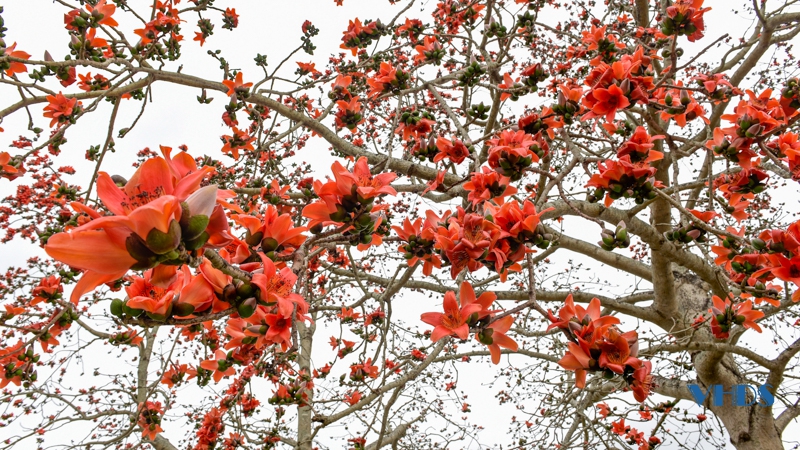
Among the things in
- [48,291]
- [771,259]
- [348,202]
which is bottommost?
[771,259]

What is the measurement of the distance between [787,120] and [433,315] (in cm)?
143

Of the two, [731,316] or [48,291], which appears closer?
[731,316]

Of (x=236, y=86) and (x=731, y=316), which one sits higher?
(x=236, y=86)

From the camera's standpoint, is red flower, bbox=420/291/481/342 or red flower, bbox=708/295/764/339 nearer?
red flower, bbox=420/291/481/342

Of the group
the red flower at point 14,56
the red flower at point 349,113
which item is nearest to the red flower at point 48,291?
the red flower at point 14,56

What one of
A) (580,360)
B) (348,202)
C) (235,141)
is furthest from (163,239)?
(235,141)

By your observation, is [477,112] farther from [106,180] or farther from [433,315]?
[106,180]

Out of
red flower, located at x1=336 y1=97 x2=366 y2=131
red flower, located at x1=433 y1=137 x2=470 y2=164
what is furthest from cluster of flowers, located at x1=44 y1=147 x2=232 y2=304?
red flower, located at x1=336 y1=97 x2=366 y2=131

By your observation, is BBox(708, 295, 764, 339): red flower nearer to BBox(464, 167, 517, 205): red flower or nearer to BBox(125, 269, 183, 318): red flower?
BBox(464, 167, 517, 205): red flower

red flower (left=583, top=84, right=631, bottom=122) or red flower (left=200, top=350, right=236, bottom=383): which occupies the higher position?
red flower (left=583, top=84, right=631, bottom=122)

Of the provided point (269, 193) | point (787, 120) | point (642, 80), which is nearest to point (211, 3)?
point (269, 193)

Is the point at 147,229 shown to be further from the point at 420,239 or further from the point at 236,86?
the point at 236,86

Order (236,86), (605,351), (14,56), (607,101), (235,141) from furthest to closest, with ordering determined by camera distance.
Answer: (235,141)
(236,86)
(14,56)
(607,101)
(605,351)

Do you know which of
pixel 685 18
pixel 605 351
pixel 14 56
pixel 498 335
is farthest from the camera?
pixel 14 56
